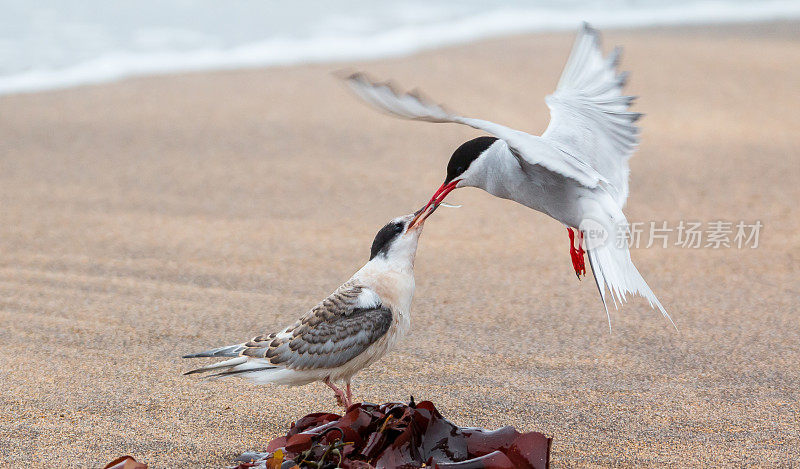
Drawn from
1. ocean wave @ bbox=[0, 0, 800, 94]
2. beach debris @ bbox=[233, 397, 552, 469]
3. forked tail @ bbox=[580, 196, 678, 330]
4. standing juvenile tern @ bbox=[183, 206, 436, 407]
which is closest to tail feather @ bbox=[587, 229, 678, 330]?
forked tail @ bbox=[580, 196, 678, 330]

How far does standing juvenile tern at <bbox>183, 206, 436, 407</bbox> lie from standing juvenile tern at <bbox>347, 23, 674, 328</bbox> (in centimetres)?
24

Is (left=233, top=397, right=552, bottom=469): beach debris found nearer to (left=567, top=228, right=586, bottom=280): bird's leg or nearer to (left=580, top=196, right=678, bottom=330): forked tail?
(left=580, top=196, right=678, bottom=330): forked tail

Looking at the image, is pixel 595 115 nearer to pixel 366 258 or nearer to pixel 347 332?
pixel 347 332

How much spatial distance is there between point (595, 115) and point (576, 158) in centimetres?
45

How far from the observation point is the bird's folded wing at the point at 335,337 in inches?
121

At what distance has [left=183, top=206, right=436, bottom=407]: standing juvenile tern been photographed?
309 centimetres

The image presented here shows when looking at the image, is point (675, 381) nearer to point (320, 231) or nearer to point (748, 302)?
point (748, 302)

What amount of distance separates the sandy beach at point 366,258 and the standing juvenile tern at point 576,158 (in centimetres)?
58

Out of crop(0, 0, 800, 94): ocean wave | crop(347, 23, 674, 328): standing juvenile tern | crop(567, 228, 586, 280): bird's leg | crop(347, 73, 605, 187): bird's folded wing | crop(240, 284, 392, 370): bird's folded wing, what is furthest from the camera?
crop(0, 0, 800, 94): ocean wave

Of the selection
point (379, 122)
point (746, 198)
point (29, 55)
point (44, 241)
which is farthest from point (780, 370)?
point (29, 55)

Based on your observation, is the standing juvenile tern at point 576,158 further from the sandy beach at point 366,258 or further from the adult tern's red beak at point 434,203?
the sandy beach at point 366,258

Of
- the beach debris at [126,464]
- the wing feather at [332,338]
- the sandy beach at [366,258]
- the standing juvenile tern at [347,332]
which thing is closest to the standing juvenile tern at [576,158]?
the standing juvenile tern at [347,332]

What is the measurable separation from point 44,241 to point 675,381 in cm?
347

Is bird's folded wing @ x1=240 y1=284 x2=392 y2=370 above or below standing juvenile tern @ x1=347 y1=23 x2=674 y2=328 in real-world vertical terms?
below
